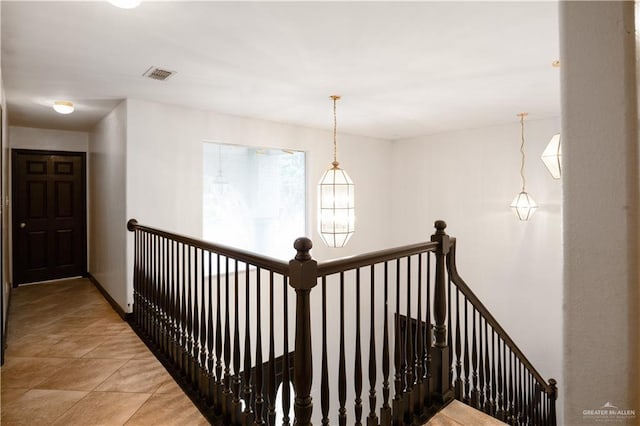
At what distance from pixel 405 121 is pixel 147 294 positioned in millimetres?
3684

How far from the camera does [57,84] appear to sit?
3.05m

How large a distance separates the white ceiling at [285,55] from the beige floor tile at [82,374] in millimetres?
2219

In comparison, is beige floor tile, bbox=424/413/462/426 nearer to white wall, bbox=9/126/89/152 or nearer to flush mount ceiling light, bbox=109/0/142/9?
→ flush mount ceiling light, bbox=109/0/142/9

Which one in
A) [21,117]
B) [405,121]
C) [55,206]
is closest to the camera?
[21,117]

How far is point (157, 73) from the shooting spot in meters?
2.79

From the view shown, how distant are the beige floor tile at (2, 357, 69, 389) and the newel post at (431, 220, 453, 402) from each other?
2.60 meters

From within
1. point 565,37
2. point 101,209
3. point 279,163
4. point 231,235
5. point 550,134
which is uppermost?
point 550,134

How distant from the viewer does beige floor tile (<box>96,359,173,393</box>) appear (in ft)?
7.50

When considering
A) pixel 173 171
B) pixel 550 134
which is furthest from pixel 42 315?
pixel 550 134

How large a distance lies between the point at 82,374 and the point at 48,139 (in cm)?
414

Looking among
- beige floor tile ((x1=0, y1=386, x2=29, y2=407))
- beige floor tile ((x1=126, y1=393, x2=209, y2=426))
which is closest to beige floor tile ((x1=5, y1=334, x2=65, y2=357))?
beige floor tile ((x1=0, y1=386, x2=29, y2=407))

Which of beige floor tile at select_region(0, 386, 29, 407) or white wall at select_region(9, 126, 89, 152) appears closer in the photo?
beige floor tile at select_region(0, 386, 29, 407)

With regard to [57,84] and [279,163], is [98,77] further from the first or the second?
[279,163]

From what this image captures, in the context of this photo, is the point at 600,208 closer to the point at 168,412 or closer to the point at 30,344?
the point at 168,412
